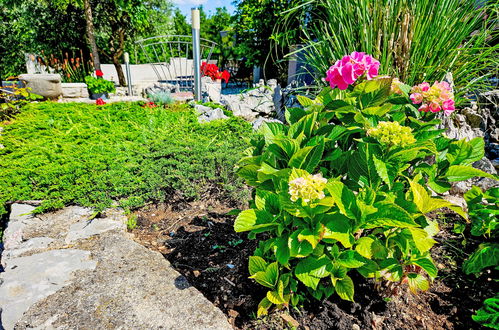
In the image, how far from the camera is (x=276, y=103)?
4426 mm

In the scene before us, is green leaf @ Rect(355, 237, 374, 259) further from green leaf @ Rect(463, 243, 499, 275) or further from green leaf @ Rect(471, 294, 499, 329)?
green leaf @ Rect(463, 243, 499, 275)

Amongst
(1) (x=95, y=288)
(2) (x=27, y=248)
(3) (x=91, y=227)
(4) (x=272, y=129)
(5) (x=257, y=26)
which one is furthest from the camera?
(5) (x=257, y=26)

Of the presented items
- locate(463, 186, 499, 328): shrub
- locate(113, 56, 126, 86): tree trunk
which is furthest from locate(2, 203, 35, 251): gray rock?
locate(113, 56, 126, 86): tree trunk

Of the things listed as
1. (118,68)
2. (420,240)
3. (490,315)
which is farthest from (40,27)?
(490,315)

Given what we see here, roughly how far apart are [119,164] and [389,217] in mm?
2097

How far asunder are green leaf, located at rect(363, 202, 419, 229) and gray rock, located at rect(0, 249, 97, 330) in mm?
1402

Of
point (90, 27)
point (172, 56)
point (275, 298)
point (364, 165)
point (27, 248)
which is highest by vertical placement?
point (90, 27)

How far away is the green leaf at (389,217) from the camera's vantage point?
935 millimetres

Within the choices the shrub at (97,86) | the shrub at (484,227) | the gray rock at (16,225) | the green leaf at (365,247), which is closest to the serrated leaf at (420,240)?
the green leaf at (365,247)

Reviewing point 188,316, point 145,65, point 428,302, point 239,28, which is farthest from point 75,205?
point 145,65

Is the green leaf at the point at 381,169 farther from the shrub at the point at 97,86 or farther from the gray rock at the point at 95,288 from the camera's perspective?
the shrub at the point at 97,86

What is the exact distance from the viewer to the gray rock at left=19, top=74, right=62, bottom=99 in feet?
22.3

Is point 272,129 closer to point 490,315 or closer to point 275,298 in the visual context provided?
point 275,298

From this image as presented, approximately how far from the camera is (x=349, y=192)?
998mm
